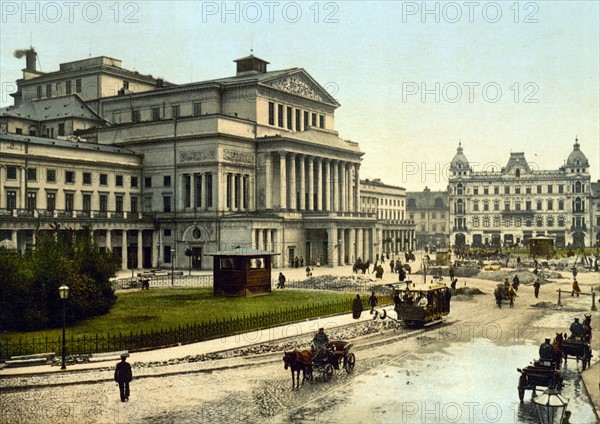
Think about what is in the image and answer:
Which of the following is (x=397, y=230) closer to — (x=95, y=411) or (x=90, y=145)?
(x=90, y=145)

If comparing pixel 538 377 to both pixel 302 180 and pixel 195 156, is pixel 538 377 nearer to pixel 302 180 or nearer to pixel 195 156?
pixel 195 156

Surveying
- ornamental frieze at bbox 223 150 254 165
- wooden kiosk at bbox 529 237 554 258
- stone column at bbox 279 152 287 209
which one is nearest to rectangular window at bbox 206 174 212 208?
ornamental frieze at bbox 223 150 254 165

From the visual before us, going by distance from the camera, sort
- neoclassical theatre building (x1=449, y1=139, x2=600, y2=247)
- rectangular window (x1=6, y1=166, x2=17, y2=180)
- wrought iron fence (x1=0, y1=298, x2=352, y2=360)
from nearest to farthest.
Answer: wrought iron fence (x1=0, y1=298, x2=352, y2=360), rectangular window (x1=6, y1=166, x2=17, y2=180), neoclassical theatre building (x1=449, y1=139, x2=600, y2=247)

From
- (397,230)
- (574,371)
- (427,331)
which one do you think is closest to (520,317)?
(427,331)

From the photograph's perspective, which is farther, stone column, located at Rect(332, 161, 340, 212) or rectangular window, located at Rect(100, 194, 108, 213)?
stone column, located at Rect(332, 161, 340, 212)

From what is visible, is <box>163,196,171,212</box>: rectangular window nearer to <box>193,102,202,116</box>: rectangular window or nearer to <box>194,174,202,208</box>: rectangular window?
<box>194,174,202,208</box>: rectangular window

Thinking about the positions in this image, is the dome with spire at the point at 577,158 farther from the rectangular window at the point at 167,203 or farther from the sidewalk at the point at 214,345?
the sidewalk at the point at 214,345

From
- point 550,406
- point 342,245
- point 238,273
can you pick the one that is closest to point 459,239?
point 342,245

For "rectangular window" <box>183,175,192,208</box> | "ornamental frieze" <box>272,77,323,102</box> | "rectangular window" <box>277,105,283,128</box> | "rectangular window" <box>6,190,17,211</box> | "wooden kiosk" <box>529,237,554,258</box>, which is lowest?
"wooden kiosk" <box>529,237,554,258</box>
